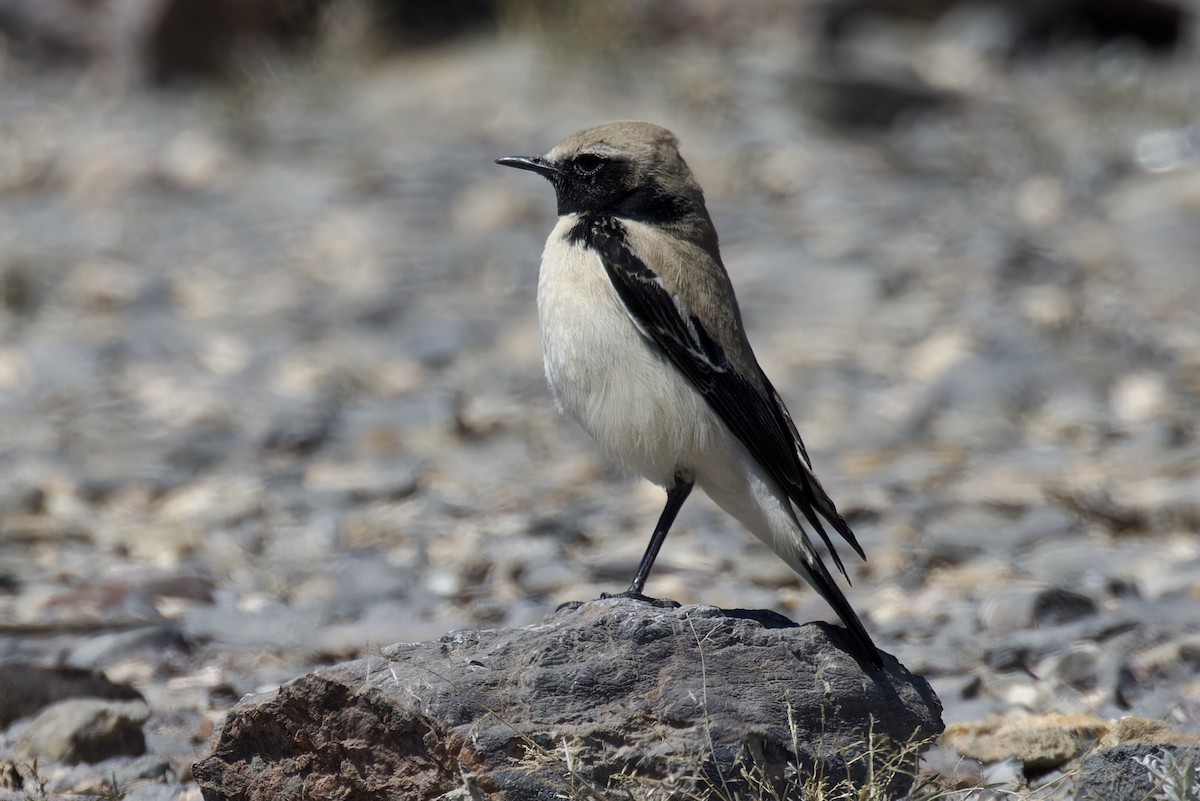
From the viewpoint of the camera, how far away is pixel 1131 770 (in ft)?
12.3

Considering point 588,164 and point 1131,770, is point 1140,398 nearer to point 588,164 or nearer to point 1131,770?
point 588,164

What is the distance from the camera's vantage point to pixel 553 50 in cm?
1279

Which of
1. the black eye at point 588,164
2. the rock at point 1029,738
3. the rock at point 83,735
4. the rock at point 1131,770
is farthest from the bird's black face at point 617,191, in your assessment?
the rock at point 1131,770

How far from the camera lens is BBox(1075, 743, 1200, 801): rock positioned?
3.70m

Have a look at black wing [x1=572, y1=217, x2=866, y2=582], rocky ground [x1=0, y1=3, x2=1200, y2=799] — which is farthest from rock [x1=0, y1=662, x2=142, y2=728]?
black wing [x1=572, y1=217, x2=866, y2=582]

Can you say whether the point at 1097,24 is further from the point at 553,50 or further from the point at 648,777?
the point at 648,777

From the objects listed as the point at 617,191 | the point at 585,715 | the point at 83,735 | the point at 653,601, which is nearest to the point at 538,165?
the point at 617,191

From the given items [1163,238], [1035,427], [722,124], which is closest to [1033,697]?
[1035,427]

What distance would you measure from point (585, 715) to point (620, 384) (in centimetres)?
137

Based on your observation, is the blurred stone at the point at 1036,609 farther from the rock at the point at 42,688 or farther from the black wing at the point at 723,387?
the rock at the point at 42,688

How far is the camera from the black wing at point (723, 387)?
4887 millimetres

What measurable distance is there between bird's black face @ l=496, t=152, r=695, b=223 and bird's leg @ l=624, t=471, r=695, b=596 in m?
0.93

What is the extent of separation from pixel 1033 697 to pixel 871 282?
5.25 meters

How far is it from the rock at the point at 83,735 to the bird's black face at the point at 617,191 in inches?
90.4
